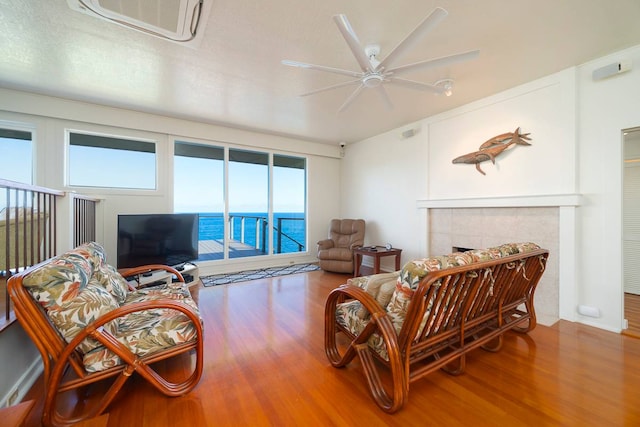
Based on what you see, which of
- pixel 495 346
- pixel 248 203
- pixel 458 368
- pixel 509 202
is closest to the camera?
pixel 458 368

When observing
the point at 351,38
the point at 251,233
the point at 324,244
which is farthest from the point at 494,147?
the point at 251,233

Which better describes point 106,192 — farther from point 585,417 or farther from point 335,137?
point 585,417

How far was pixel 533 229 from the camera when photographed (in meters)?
2.92

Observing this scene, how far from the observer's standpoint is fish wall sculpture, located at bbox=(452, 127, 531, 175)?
119 inches

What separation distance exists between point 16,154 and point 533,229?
22.0 feet

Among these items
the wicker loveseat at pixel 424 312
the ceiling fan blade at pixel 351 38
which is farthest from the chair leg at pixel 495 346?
the ceiling fan blade at pixel 351 38

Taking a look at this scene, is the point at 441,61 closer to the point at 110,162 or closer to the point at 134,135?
the point at 134,135

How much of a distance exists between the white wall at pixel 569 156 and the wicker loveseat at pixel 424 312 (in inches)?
41.5

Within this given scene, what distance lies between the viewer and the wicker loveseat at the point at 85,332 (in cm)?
125

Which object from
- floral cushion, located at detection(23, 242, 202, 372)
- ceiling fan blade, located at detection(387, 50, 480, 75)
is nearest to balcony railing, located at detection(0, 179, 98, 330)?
floral cushion, located at detection(23, 242, 202, 372)

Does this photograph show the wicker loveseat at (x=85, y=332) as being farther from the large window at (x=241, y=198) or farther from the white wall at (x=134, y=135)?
the large window at (x=241, y=198)

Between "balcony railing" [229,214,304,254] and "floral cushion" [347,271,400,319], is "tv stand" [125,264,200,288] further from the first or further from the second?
"floral cushion" [347,271,400,319]

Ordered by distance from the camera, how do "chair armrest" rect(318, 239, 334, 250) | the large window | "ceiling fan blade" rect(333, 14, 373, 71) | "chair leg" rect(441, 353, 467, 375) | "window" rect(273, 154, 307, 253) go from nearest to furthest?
"ceiling fan blade" rect(333, 14, 373, 71) < "chair leg" rect(441, 353, 467, 375) < the large window < "chair armrest" rect(318, 239, 334, 250) < "window" rect(273, 154, 307, 253)

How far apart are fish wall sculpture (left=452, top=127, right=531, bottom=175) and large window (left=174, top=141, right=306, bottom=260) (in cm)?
338
